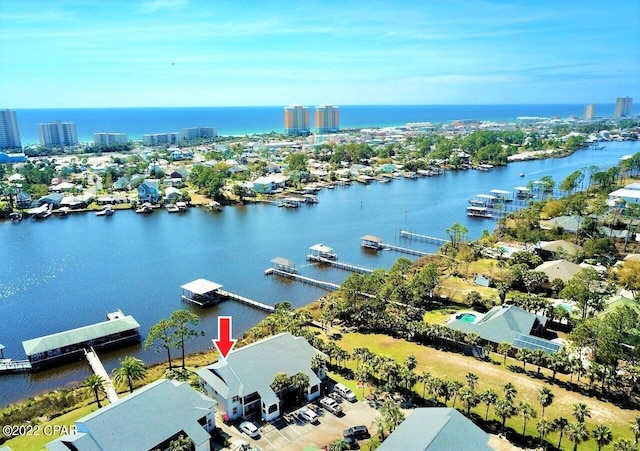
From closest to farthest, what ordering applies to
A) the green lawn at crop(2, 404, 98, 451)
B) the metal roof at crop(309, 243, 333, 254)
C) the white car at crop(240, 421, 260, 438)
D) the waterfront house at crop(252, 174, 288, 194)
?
the green lawn at crop(2, 404, 98, 451)
the white car at crop(240, 421, 260, 438)
the metal roof at crop(309, 243, 333, 254)
the waterfront house at crop(252, 174, 288, 194)

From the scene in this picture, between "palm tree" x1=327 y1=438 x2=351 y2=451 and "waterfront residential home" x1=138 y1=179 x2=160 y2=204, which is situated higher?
"waterfront residential home" x1=138 y1=179 x2=160 y2=204

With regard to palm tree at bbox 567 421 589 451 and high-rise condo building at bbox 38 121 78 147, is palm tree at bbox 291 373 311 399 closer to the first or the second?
palm tree at bbox 567 421 589 451

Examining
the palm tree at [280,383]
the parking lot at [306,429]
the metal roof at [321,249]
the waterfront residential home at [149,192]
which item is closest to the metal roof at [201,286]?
the metal roof at [321,249]

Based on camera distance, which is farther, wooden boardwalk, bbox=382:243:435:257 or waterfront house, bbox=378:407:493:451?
wooden boardwalk, bbox=382:243:435:257

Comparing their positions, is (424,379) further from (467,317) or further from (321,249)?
(321,249)

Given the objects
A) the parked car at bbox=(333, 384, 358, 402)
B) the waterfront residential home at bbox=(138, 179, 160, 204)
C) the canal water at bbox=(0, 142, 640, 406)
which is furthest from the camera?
the waterfront residential home at bbox=(138, 179, 160, 204)

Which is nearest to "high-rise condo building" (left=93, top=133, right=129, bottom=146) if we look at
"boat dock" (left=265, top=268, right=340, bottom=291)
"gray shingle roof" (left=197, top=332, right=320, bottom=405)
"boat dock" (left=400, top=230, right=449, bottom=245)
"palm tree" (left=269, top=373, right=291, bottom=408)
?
"boat dock" (left=400, top=230, right=449, bottom=245)

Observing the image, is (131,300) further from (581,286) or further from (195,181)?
(195,181)
